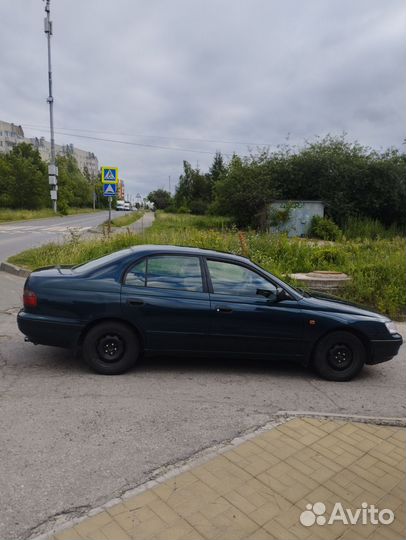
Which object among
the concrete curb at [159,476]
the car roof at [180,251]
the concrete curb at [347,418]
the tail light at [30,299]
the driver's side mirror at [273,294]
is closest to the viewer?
the concrete curb at [159,476]

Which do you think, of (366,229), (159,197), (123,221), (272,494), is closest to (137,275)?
(272,494)

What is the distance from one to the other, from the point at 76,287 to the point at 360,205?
19542 millimetres

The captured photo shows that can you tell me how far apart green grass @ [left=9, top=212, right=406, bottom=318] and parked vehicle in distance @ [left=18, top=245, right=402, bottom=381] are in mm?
3771

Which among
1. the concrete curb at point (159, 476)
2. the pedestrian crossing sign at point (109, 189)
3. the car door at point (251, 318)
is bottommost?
the concrete curb at point (159, 476)

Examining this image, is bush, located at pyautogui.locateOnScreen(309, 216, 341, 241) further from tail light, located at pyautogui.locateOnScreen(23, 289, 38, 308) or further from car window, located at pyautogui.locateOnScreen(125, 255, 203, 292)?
tail light, located at pyautogui.locateOnScreen(23, 289, 38, 308)

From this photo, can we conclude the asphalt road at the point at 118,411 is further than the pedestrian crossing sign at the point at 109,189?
No

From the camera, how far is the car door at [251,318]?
4441 millimetres

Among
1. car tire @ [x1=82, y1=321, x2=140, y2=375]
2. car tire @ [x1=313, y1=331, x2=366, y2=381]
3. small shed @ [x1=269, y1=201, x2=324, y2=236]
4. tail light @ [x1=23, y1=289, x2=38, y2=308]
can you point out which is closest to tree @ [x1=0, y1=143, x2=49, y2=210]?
small shed @ [x1=269, y1=201, x2=324, y2=236]

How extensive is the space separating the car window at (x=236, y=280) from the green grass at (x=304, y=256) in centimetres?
410

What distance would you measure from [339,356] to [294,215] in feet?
51.5

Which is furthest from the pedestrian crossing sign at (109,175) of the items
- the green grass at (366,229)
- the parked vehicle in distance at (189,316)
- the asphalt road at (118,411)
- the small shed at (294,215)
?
the green grass at (366,229)

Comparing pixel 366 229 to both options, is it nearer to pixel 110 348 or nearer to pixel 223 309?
pixel 223 309

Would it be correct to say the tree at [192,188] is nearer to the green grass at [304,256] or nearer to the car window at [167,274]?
the green grass at [304,256]

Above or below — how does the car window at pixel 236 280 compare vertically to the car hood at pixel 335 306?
above
